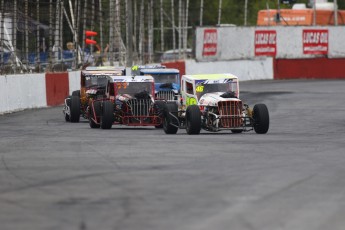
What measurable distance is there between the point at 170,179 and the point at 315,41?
43.1 meters

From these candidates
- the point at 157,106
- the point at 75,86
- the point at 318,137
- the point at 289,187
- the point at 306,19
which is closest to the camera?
the point at 289,187

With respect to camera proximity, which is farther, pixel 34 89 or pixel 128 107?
pixel 34 89

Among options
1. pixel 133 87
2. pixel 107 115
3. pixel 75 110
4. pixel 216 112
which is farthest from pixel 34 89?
pixel 216 112

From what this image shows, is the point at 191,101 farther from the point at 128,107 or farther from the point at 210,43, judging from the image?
the point at 210,43

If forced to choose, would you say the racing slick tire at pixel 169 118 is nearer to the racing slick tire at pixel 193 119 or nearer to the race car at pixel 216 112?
the race car at pixel 216 112

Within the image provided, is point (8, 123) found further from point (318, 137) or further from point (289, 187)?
point (289, 187)

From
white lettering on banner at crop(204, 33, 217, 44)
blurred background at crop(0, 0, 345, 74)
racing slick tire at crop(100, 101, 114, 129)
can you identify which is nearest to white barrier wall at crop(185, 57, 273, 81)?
blurred background at crop(0, 0, 345, 74)

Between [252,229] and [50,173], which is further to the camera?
[50,173]

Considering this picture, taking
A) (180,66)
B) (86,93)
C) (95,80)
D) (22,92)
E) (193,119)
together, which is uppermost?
(95,80)

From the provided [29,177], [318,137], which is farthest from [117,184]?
[318,137]

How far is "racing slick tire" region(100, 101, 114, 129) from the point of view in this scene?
2527 centimetres

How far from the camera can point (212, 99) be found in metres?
23.9

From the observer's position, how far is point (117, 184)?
13.6 meters

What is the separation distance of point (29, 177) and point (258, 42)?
42.3 metres
